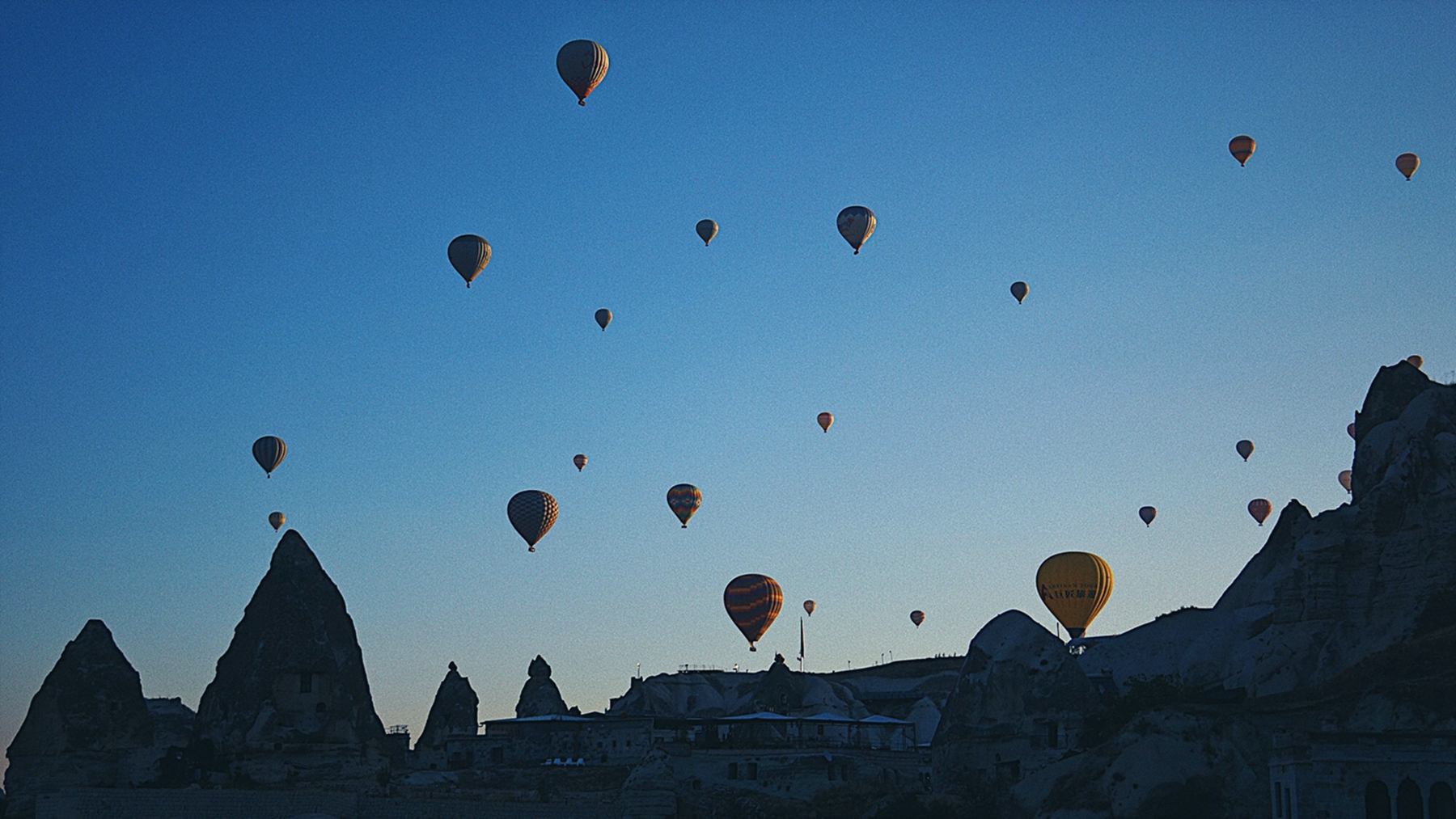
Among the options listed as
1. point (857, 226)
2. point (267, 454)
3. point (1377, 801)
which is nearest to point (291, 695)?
point (267, 454)

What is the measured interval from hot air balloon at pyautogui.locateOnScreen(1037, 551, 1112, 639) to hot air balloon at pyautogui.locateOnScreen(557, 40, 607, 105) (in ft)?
109

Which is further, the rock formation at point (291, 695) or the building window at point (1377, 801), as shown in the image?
the rock formation at point (291, 695)

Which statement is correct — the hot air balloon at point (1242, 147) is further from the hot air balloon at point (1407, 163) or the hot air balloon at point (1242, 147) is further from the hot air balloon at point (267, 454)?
the hot air balloon at point (267, 454)

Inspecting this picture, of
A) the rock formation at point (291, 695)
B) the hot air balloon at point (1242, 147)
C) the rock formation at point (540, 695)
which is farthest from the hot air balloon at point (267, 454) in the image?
the hot air balloon at point (1242, 147)

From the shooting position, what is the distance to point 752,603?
92438mm

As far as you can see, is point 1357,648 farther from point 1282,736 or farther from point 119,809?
point 119,809

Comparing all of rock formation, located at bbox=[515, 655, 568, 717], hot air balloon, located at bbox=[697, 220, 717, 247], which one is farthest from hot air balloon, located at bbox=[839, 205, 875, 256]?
rock formation, located at bbox=[515, 655, 568, 717]

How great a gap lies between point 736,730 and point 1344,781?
3725cm

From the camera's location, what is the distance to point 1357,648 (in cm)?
5884

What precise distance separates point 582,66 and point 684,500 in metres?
29.1

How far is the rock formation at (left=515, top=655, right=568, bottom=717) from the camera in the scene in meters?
92.4

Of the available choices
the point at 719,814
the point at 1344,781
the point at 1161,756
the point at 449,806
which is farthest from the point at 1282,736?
the point at 449,806

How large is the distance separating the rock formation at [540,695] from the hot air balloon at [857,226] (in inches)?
1306

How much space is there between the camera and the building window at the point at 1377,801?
44.1 meters
